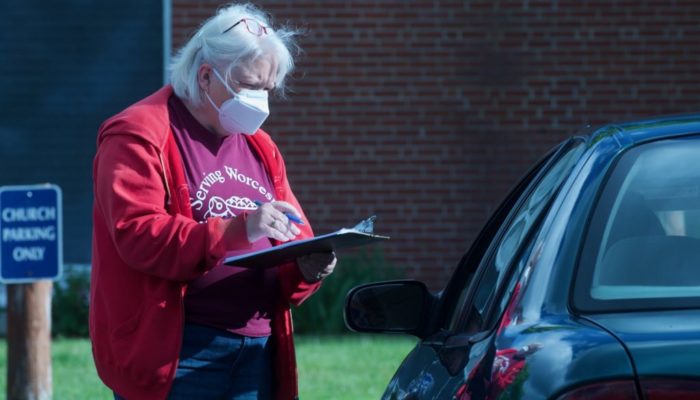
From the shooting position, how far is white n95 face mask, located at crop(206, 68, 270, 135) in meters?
3.51

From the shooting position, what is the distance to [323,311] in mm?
9773

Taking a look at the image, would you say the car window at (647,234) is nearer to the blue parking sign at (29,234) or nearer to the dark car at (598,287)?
the dark car at (598,287)

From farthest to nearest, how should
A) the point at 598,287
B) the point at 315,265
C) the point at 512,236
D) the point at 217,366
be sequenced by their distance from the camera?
the point at 315,265 → the point at 217,366 → the point at 512,236 → the point at 598,287

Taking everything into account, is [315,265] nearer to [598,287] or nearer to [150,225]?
[150,225]

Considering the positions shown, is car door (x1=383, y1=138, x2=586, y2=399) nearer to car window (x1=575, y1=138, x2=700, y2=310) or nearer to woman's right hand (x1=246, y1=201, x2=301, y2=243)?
car window (x1=575, y1=138, x2=700, y2=310)

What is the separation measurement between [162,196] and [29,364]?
153 inches

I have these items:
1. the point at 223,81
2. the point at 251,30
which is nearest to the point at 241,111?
the point at 223,81

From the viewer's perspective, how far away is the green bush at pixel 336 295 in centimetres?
981

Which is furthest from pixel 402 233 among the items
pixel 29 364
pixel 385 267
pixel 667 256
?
pixel 667 256

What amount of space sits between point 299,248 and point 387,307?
29 centimetres

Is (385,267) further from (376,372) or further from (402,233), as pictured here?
(376,372)

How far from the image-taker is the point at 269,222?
3262 millimetres

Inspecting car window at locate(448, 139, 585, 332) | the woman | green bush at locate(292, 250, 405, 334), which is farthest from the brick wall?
car window at locate(448, 139, 585, 332)

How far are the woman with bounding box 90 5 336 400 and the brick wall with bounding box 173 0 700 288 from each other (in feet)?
21.6
